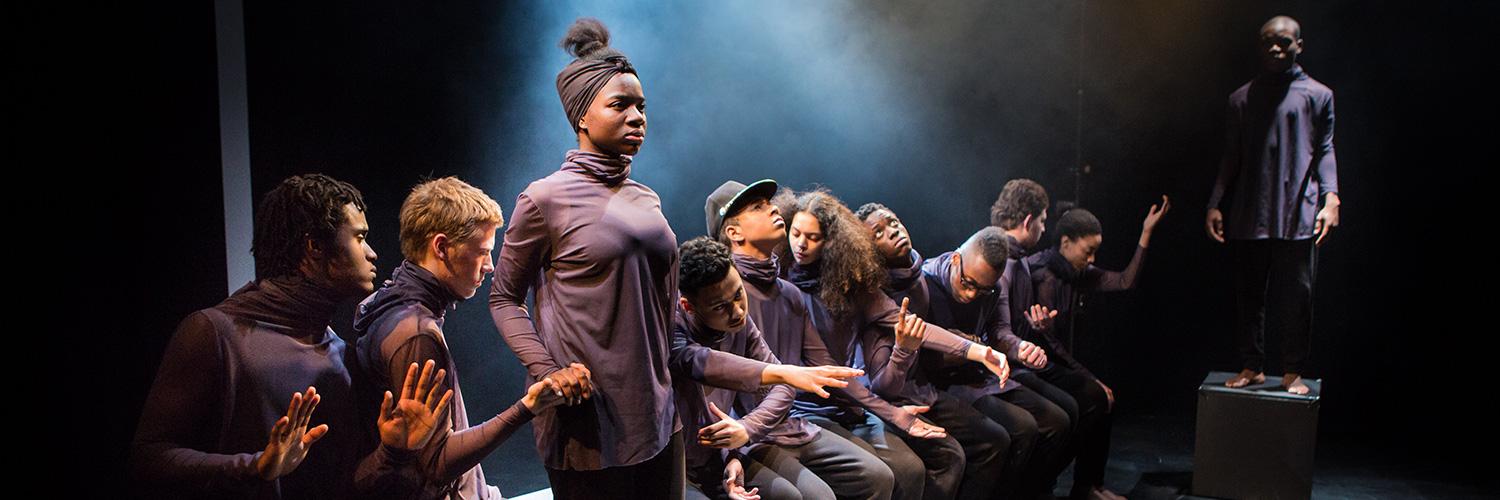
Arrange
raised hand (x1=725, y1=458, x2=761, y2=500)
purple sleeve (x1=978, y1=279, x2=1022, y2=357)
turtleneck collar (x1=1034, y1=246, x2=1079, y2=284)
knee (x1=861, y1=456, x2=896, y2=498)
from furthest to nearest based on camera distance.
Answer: turtleneck collar (x1=1034, y1=246, x2=1079, y2=284)
purple sleeve (x1=978, y1=279, x2=1022, y2=357)
knee (x1=861, y1=456, x2=896, y2=498)
raised hand (x1=725, y1=458, x2=761, y2=500)

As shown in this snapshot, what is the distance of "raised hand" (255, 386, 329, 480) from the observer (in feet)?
6.58

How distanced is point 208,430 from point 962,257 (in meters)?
2.63

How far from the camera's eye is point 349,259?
2.23 meters

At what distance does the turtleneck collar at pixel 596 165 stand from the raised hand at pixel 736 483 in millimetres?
980

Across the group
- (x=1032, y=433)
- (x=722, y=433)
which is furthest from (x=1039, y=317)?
(x=722, y=433)

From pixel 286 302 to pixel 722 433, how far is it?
1107 millimetres

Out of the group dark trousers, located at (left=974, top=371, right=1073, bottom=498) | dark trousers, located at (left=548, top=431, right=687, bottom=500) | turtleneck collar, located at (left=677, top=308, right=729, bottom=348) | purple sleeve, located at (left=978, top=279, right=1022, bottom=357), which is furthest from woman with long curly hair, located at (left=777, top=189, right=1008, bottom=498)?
dark trousers, located at (left=548, top=431, right=687, bottom=500)

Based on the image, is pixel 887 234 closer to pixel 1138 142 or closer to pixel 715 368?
pixel 715 368

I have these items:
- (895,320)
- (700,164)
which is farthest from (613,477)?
(700,164)

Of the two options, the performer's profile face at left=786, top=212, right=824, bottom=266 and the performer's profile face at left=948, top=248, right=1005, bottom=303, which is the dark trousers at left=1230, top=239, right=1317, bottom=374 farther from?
the performer's profile face at left=786, top=212, right=824, bottom=266

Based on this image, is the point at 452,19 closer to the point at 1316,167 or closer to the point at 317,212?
the point at 317,212

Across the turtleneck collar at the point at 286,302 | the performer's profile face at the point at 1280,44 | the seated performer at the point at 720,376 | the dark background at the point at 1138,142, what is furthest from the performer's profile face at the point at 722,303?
the performer's profile face at the point at 1280,44

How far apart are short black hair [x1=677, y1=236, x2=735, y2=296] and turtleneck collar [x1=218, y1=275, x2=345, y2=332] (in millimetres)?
829

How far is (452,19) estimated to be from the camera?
3.38 meters
